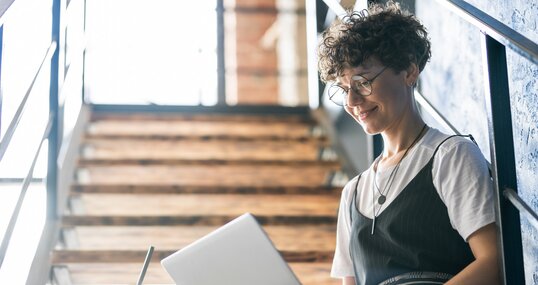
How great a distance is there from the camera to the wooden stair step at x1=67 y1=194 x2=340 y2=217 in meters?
3.33

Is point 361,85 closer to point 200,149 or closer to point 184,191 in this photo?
point 184,191

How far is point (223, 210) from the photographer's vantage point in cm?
334

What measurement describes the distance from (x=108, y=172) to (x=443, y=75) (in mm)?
1768

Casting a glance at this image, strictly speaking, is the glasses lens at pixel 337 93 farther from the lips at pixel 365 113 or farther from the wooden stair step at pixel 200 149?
the wooden stair step at pixel 200 149

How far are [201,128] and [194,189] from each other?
3.60ft


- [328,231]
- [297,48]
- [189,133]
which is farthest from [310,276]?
[297,48]

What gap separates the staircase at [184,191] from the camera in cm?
279

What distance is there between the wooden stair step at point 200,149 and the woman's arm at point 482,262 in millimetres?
2545

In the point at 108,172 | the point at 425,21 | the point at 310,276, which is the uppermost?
the point at 425,21

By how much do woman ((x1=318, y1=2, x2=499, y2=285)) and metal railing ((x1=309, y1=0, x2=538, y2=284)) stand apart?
1.3 inches

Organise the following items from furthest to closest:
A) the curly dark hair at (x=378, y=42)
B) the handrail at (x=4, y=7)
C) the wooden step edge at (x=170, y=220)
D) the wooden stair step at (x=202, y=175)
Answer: the wooden stair step at (x=202, y=175) < the wooden step edge at (x=170, y=220) < the handrail at (x=4, y=7) < the curly dark hair at (x=378, y=42)

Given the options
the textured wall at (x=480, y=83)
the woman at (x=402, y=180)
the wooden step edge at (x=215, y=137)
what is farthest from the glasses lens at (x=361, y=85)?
the wooden step edge at (x=215, y=137)

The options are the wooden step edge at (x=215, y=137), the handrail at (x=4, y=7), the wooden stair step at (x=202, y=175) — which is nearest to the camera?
the handrail at (x=4, y=7)

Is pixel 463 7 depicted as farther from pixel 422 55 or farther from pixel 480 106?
pixel 480 106
